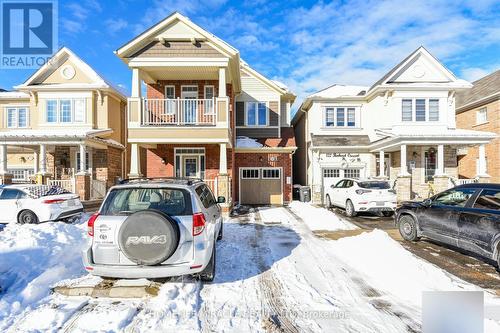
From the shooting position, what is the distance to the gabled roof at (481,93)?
1806cm

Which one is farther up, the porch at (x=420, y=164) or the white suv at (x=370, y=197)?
the porch at (x=420, y=164)

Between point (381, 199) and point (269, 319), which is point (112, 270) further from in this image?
point (381, 199)

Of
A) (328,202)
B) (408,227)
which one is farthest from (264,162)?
(408,227)

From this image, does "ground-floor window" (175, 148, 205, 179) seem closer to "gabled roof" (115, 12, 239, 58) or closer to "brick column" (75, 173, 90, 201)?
"brick column" (75, 173, 90, 201)

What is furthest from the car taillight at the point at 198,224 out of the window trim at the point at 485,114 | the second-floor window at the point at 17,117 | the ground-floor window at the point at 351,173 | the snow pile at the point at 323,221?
the window trim at the point at 485,114

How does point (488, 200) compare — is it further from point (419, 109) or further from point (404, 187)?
point (419, 109)

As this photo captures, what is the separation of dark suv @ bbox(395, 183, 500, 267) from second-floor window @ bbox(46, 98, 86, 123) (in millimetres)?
17361

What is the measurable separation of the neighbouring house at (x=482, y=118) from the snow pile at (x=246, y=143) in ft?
47.0

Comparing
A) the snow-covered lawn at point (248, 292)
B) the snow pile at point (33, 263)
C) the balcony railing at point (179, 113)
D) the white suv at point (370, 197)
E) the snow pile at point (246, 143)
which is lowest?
the snow-covered lawn at point (248, 292)

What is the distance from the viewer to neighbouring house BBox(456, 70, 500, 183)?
1766 cm

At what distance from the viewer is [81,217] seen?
1047cm

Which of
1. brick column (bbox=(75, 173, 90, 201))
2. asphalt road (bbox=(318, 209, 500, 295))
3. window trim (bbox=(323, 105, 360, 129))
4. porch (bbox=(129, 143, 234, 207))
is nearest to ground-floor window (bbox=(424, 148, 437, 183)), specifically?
window trim (bbox=(323, 105, 360, 129))

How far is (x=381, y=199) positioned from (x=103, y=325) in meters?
10.4

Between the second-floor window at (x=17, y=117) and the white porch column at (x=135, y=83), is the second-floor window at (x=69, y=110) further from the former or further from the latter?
the white porch column at (x=135, y=83)
